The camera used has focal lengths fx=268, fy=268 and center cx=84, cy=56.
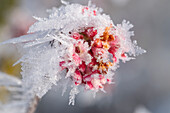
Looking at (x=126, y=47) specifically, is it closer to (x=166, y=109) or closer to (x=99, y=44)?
(x=99, y=44)

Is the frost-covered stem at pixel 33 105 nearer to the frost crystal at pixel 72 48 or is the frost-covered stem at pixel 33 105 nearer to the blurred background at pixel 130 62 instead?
the frost crystal at pixel 72 48

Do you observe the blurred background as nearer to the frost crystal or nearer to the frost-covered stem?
the frost-covered stem

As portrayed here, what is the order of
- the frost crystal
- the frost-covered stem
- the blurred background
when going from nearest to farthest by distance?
the frost crystal < the frost-covered stem < the blurred background

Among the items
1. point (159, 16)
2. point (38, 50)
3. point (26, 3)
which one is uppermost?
point (26, 3)

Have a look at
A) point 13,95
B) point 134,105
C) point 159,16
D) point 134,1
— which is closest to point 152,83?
point 134,105

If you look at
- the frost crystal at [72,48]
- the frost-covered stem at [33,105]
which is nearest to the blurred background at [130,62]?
the frost-covered stem at [33,105]

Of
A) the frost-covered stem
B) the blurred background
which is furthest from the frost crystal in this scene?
the blurred background

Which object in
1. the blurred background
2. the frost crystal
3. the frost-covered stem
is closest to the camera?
the frost crystal
